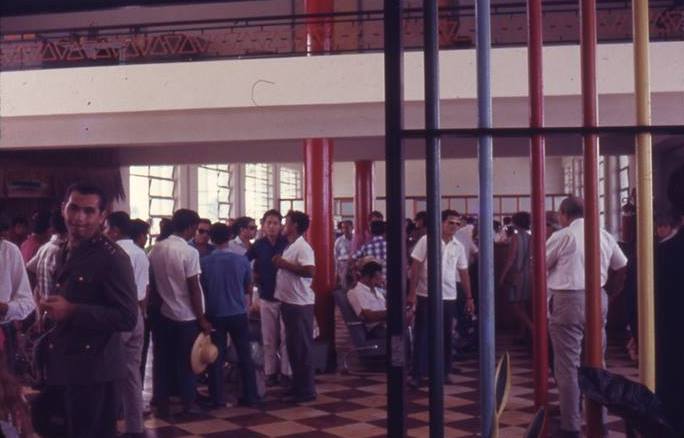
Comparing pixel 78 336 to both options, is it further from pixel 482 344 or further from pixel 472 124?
pixel 472 124

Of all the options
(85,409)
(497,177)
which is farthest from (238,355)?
(497,177)

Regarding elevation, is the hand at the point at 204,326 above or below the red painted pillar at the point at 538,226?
below

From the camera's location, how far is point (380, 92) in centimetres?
706

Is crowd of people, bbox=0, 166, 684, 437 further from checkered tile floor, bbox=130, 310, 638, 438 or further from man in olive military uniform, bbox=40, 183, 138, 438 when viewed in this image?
checkered tile floor, bbox=130, 310, 638, 438

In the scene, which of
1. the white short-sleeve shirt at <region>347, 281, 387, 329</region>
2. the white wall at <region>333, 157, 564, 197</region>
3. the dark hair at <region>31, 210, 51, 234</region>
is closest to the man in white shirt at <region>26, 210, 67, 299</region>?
the dark hair at <region>31, 210, 51, 234</region>

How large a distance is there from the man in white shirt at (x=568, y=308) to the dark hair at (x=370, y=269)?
7.59ft

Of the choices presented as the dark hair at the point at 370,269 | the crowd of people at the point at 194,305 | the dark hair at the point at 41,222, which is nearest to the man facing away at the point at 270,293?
the crowd of people at the point at 194,305

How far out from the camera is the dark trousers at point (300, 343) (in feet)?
17.9

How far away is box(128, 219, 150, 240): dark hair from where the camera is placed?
192 inches

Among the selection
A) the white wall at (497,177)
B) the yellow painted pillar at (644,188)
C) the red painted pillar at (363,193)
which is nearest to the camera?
the yellow painted pillar at (644,188)

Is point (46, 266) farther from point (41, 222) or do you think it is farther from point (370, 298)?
point (370, 298)

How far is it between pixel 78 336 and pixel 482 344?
147cm

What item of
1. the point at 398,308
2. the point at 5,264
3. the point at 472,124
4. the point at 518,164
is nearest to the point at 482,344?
the point at 398,308

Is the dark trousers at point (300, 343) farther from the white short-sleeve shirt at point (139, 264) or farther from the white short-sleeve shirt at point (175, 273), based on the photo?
the white short-sleeve shirt at point (139, 264)
